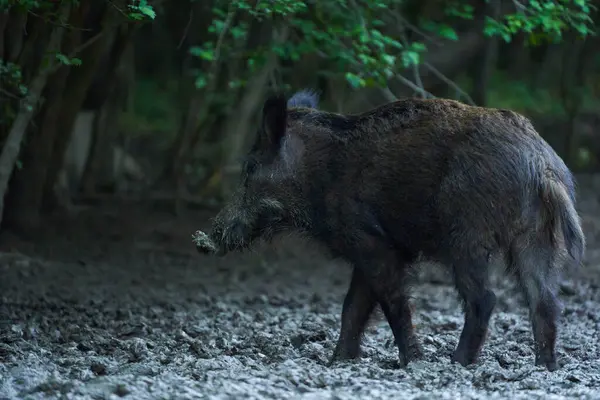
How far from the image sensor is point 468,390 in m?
6.27

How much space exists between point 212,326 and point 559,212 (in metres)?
3.22

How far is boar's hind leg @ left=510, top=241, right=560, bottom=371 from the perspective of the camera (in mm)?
7414

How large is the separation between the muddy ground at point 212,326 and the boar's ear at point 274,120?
1451mm

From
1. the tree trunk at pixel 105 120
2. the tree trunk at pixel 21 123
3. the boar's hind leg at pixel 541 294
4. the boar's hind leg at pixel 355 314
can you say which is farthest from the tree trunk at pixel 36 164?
the boar's hind leg at pixel 541 294

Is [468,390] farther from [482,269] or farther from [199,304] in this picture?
[199,304]

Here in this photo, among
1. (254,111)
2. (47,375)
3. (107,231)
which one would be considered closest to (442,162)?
(47,375)

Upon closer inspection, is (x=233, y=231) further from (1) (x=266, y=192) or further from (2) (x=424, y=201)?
(2) (x=424, y=201)

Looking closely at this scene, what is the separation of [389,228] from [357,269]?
0.42 m

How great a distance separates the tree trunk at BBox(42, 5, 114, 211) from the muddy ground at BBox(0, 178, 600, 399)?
56 cm

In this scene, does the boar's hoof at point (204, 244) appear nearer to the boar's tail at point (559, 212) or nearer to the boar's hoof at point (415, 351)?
the boar's hoof at point (415, 351)

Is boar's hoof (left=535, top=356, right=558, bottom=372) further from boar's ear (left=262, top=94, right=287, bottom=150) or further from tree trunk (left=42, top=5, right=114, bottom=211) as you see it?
tree trunk (left=42, top=5, right=114, bottom=211)

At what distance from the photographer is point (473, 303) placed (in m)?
7.33

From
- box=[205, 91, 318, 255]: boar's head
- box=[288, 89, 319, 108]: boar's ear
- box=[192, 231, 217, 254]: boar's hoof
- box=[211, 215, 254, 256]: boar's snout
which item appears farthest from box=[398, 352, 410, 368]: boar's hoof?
box=[288, 89, 319, 108]: boar's ear

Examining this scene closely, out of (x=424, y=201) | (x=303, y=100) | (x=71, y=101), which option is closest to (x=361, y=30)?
(x=303, y=100)
